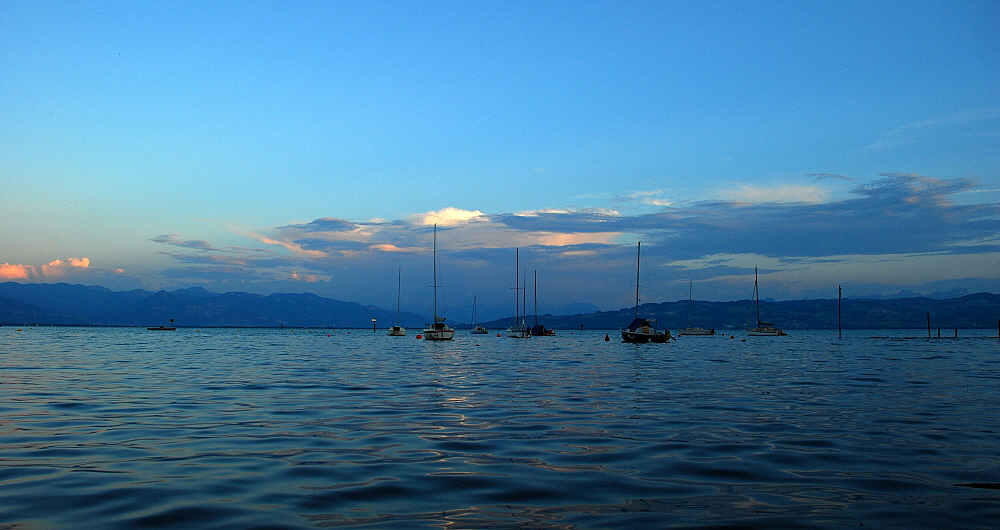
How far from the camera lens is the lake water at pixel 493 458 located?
9.40 m

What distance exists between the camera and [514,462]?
13258 millimetres

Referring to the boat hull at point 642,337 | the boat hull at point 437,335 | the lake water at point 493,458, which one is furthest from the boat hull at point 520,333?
the lake water at point 493,458

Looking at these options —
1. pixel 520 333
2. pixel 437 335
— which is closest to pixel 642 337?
pixel 437 335

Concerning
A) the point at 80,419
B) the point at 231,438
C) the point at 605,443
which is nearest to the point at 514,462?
the point at 605,443

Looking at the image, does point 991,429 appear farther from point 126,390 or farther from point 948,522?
point 126,390

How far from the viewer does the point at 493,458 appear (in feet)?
44.8

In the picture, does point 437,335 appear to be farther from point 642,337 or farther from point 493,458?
point 493,458

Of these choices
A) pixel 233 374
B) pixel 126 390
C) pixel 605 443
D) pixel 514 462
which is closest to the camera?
pixel 514 462

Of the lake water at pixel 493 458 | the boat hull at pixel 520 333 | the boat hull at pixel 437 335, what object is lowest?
the boat hull at pixel 520 333

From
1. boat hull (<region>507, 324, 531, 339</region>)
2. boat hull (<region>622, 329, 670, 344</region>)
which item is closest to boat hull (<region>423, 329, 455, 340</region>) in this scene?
boat hull (<region>622, 329, 670, 344</region>)

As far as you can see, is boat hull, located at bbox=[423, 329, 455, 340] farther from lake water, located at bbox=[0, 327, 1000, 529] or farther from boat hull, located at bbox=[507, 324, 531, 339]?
lake water, located at bbox=[0, 327, 1000, 529]

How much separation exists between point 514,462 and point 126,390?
2067 cm

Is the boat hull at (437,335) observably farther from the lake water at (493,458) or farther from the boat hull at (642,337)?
the lake water at (493,458)

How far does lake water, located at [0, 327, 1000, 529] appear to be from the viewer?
940 centimetres
